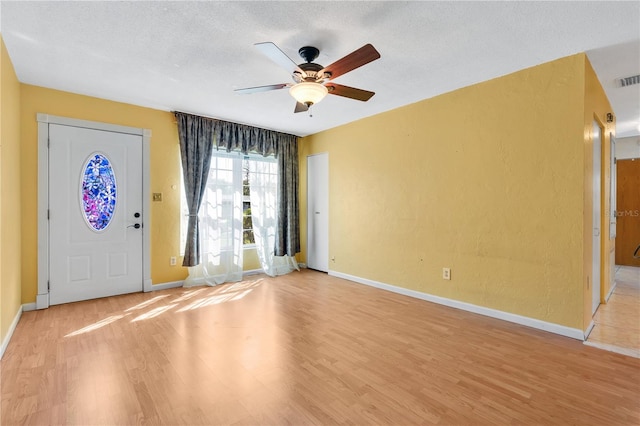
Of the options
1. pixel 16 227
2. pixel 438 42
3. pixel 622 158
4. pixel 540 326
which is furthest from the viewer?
pixel 622 158

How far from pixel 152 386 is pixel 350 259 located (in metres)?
3.46

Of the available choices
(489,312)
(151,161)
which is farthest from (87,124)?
(489,312)

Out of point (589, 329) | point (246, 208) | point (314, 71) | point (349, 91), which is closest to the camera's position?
point (314, 71)

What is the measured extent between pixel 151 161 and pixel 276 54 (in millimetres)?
3002

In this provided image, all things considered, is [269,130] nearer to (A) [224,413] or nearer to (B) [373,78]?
(B) [373,78]

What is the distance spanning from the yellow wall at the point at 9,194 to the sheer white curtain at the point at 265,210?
2872 mm

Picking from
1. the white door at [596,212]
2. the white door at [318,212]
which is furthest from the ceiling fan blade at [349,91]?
the white door at [318,212]

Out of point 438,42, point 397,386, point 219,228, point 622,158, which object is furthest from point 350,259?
point 622,158

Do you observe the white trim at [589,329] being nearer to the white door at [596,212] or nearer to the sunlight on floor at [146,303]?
the white door at [596,212]

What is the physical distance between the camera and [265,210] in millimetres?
5430

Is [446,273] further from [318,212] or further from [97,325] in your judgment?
[97,325]

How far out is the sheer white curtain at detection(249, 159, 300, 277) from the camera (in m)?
5.29

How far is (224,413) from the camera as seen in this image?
1.78 metres

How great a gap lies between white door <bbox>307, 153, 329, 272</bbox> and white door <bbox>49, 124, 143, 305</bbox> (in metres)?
2.86
